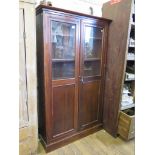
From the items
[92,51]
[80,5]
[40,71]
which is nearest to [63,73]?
[40,71]

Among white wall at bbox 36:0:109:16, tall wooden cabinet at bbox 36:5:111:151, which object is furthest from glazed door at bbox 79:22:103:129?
white wall at bbox 36:0:109:16

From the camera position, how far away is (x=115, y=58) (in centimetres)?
219

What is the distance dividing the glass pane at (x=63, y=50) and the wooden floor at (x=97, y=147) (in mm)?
998

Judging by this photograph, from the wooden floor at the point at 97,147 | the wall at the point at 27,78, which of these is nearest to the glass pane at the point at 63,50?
the wall at the point at 27,78

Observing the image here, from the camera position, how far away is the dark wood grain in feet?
6.64

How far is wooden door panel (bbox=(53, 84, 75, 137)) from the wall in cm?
27

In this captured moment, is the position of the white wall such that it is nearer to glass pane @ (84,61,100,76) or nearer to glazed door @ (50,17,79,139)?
glazed door @ (50,17,79,139)

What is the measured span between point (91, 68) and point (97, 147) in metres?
1.14

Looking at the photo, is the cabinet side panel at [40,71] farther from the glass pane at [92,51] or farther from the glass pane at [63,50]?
the glass pane at [92,51]
